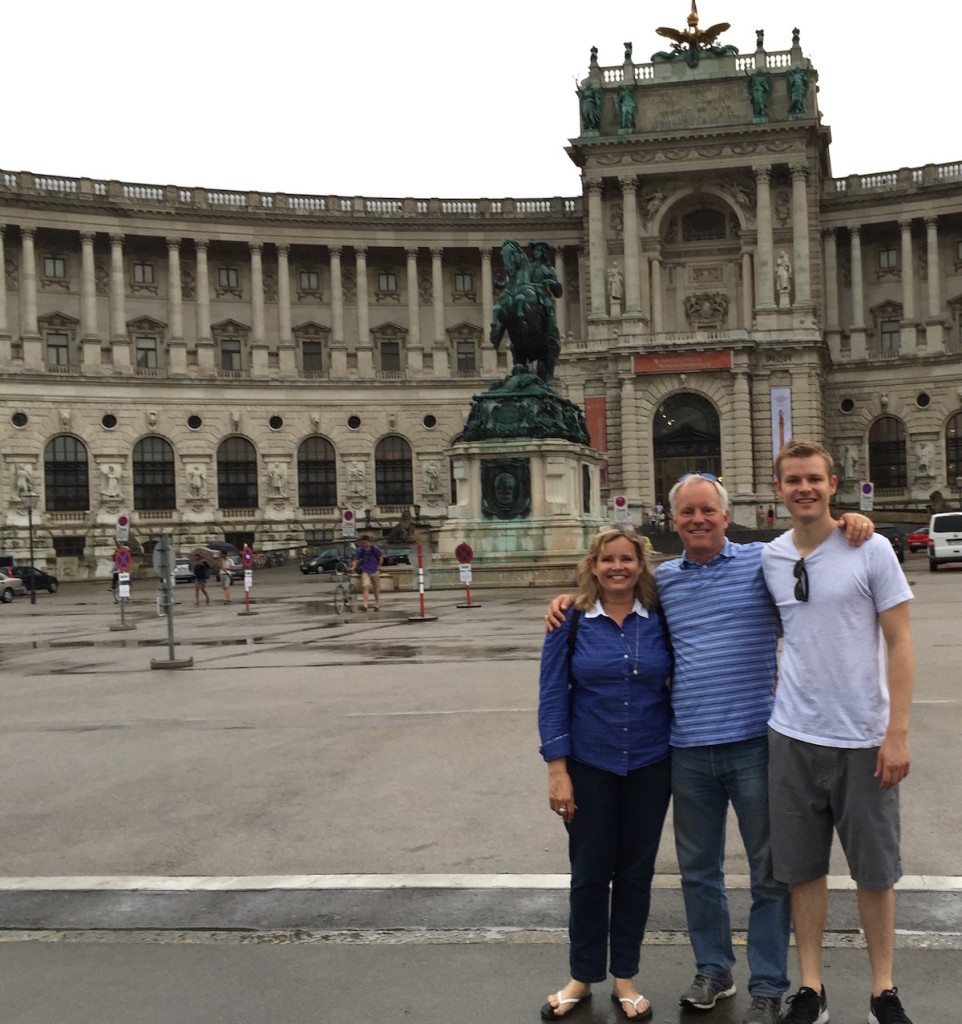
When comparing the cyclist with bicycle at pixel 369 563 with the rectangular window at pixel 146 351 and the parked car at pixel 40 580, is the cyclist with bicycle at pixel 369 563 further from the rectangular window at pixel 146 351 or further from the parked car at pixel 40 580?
the rectangular window at pixel 146 351

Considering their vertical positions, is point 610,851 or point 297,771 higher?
point 610,851

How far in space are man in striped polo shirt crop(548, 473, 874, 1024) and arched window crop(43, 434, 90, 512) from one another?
68.8m

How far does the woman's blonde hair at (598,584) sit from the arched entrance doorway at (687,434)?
64.6m

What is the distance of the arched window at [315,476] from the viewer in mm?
75000

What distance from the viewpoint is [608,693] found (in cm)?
531

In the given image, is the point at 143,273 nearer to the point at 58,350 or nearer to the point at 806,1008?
the point at 58,350

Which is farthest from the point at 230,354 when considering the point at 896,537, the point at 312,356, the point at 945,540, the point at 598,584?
the point at 598,584

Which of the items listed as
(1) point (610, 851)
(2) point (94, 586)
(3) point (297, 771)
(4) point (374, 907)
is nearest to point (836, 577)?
(1) point (610, 851)

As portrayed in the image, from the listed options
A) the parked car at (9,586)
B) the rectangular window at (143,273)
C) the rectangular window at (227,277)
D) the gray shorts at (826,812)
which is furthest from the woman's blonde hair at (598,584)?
the rectangular window at (227,277)

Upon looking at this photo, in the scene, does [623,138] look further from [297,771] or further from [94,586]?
[297,771]

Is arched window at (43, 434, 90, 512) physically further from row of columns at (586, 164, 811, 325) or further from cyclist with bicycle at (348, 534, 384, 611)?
cyclist with bicycle at (348, 534, 384, 611)

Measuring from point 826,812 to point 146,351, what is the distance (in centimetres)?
7291

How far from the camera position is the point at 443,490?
249 ft

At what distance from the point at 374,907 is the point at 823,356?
69234 millimetres
